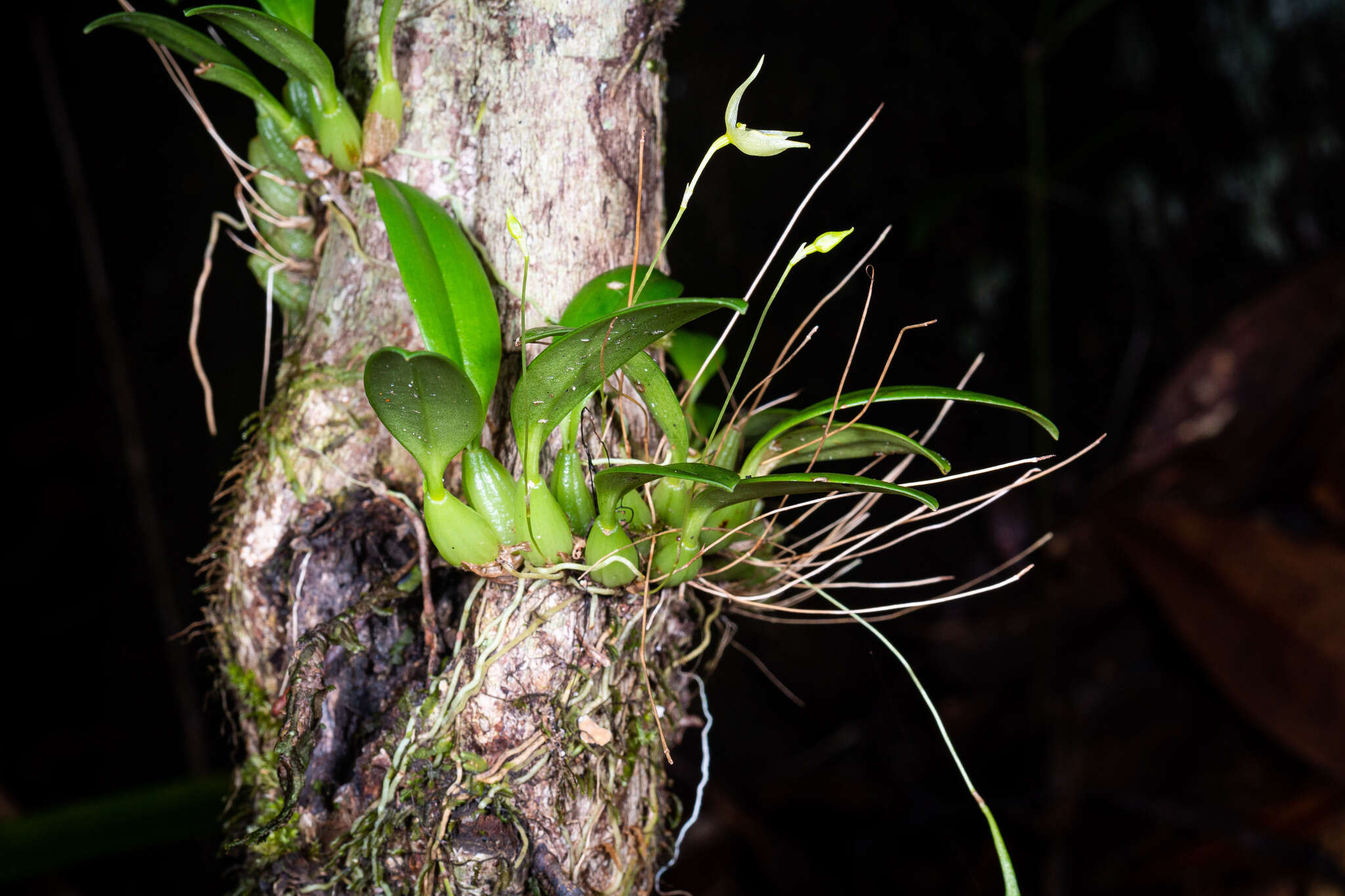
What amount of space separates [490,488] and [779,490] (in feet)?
0.74

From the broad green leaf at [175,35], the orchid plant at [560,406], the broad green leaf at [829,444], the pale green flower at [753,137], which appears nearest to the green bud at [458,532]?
Answer: the orchid plant at [560,406]

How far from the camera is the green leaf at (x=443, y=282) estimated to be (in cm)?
57

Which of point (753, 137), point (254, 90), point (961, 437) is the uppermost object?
point (254, 90)

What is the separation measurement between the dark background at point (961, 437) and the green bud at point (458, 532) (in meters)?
0.72

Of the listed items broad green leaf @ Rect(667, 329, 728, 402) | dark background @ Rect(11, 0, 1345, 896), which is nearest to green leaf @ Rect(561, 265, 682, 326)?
broad green leaf @ Rect(667, 329, 728, 402)

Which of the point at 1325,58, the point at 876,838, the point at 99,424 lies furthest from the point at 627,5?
the point at 1325,58

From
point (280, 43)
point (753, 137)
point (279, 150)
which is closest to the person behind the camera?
point (753, 137)

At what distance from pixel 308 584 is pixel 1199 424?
2255 millimetres

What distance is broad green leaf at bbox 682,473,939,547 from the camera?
0.53m

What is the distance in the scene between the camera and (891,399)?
657 millimetres

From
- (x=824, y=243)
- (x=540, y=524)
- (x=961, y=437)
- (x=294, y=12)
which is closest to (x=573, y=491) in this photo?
(x=540, y=524)

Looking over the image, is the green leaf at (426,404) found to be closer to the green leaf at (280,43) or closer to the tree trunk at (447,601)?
the tree trunk at (447,601)

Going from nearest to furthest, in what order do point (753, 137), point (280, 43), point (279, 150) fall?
point (753, 137)
point (280, 43)
point (279, 150)

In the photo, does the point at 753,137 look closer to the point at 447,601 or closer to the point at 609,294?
the point at 609,294
